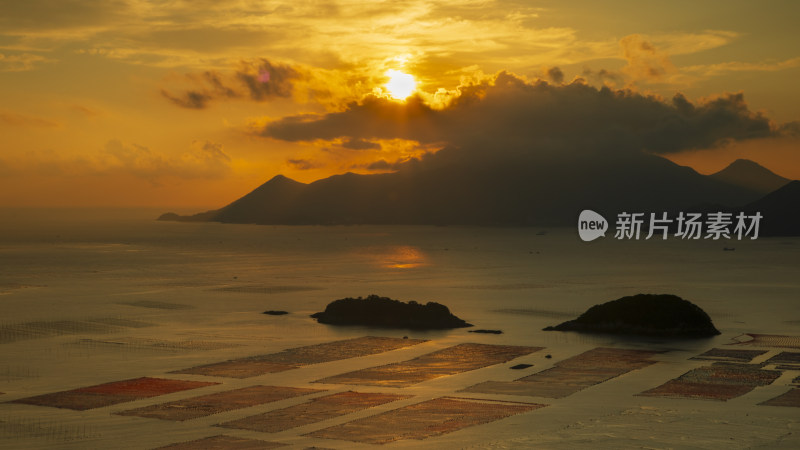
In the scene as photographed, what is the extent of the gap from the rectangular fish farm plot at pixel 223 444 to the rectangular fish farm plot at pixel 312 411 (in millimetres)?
1850

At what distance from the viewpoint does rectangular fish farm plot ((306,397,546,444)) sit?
34969 mm

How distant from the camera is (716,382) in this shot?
156ft

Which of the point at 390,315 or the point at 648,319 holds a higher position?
the point at 648,319

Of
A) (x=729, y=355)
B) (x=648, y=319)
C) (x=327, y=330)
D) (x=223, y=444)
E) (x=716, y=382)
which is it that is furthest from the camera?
(x=327, y=330)

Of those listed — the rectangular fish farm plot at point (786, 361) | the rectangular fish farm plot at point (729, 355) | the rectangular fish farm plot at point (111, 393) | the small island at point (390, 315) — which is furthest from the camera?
the small island at point (390, 315)

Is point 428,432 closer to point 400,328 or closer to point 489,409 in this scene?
point 489,409

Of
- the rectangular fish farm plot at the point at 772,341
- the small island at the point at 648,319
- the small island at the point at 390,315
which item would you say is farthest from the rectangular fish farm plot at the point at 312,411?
the rectangular fish farm plot at the point at 772,341

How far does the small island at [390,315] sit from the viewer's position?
76.6m

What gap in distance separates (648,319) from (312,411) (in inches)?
1571

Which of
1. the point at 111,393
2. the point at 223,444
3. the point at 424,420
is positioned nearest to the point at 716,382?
the point at 424,420

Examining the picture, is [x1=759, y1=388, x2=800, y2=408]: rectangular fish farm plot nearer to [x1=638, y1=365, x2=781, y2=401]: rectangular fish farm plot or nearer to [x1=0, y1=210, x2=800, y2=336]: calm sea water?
[x1=638, y1=365, x2=781, y2=401]: rectangular fish farm plot

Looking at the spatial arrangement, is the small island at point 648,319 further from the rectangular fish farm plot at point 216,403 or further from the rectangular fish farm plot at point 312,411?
the rectangular fish farm plot at point 216,403

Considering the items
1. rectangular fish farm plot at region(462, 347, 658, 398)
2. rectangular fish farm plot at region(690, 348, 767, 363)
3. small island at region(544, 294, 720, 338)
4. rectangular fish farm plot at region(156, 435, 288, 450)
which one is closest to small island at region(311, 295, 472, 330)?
small island at region(544, 294, 720, 338)

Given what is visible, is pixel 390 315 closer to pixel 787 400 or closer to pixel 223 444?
pixel 787 400
